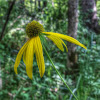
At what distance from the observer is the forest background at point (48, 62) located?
3.81 ft

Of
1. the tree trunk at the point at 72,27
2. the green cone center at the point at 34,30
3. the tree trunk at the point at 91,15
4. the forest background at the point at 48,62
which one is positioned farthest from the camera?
the tree trunk at the point at 91,15

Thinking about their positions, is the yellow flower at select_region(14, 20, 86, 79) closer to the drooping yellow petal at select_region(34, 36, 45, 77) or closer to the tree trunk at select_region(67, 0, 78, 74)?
the drooping yellow petal at select_region(34, 36, 45, 77)

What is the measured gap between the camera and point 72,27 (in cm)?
148

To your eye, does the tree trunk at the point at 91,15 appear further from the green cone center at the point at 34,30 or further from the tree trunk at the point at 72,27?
the green cone center at the point at 34,30

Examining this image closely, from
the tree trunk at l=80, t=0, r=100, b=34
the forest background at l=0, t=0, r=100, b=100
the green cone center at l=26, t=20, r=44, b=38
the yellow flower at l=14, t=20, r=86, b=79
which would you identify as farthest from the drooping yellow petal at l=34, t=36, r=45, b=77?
the tree trunk at l=80, t=0, r=100, b=34

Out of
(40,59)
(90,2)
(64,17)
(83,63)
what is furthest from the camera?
(90,2)

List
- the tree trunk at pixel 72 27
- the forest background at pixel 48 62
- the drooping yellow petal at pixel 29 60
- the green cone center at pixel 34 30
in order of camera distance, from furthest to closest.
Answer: the tree trunk at pixel 72 27 → the forest background at pixel 48 62 → the green cone center at pixel 34 30 → the drooping yellow petal at pixel 29 60

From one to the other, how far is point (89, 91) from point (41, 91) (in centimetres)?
50

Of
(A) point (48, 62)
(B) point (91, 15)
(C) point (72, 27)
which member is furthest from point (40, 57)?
(B) point (91, 15)

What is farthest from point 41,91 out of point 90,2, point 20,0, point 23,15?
point 90,2

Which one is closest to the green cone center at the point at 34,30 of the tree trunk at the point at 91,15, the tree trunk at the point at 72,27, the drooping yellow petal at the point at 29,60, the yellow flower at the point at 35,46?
the yellow flower at the point at 35,46

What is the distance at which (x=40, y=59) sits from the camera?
19.1 inches

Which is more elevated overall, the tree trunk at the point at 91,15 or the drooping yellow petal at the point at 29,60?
the tree trunk at the point at 91,15

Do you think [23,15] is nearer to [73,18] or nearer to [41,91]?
[73,18]
